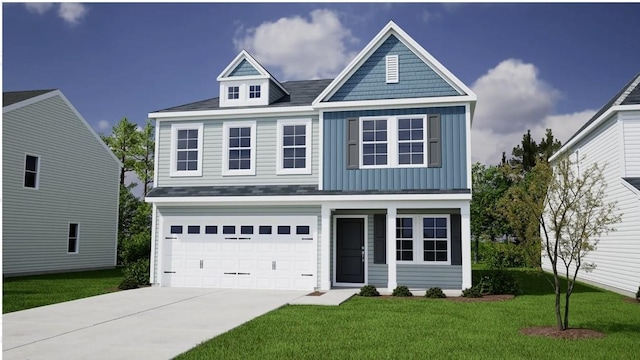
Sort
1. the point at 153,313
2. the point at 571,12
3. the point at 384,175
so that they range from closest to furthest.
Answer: the point at 153,313, the point at 384,175, the point at 571,12

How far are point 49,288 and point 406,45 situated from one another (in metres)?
13.8

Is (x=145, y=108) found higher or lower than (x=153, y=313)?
higher

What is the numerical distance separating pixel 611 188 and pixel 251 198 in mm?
12228

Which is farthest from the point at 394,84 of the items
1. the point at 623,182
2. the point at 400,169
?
the point at 623,182

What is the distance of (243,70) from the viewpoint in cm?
1928

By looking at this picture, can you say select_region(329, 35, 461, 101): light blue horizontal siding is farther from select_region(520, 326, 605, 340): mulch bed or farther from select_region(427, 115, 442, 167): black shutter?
select_region(520, 326, 605, 340): mulch bed

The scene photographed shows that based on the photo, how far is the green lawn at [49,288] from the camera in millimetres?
14062

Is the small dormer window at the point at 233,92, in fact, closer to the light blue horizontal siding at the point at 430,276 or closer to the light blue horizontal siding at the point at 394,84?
the light blue horizontal siding at the point at 394,84

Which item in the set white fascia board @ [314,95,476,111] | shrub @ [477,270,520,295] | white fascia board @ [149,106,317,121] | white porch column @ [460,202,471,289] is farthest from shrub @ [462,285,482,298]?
white fascia board @ [149,106,317,121]

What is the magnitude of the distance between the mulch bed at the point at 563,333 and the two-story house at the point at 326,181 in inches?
215

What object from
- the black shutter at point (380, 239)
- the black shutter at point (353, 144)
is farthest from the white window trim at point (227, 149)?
the black shutter at point (380, 239)

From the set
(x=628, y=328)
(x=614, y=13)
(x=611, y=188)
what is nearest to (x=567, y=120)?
(x=614, y=13)

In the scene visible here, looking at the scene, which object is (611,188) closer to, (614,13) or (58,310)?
(614,13)

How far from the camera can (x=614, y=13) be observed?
1080 inches
